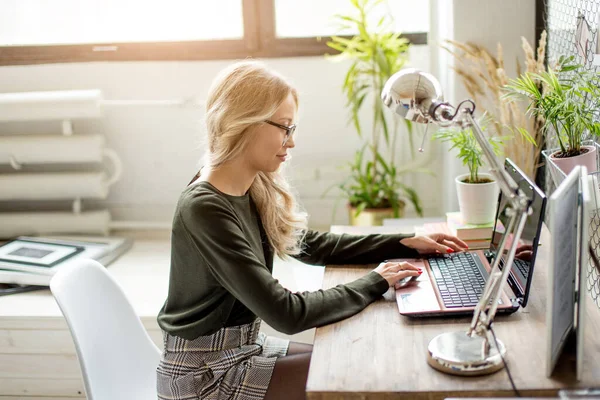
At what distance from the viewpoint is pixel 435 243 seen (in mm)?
1931

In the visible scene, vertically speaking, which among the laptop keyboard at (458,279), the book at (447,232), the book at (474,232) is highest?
the book at (474,232)

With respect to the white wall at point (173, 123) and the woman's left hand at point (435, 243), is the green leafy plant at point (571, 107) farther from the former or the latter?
the white wall at point (173, 123)

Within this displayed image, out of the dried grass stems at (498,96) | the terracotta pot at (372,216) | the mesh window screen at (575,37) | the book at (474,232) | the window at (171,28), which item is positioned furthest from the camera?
the window at (171,28)

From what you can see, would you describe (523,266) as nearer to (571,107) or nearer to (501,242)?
(501,242)

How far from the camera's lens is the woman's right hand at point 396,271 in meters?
1.71

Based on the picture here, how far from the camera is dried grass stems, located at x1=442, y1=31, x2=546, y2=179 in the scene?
2.38 m

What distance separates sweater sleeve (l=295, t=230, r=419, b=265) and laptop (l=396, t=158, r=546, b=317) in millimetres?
74

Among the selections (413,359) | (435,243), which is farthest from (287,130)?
(413,359)

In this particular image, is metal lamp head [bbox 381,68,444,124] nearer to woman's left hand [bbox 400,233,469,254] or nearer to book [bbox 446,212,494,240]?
woman's left hand [bbox 400,233,469,254]

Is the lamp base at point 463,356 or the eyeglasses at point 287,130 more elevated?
the eyeglasses at point 287,130

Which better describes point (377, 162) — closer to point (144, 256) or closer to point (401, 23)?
point (401, 23)

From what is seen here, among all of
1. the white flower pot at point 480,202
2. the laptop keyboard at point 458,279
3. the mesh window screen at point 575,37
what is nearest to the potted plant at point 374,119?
the mesh window screen at point 575,37

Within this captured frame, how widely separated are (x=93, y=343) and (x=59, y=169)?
1.88 metres

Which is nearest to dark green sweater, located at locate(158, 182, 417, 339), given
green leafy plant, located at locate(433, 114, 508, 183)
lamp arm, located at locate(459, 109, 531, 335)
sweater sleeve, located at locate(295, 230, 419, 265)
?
sweater sleeve, located at locate(295, 230, 419, 265)
